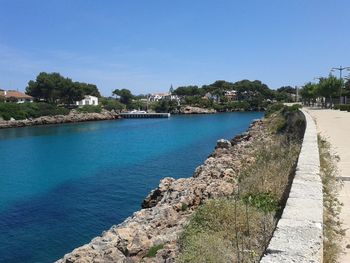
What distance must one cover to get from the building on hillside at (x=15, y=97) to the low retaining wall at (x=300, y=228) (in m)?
123

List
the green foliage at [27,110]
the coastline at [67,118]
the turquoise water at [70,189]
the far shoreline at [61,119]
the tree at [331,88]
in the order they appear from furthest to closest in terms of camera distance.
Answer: the green foliage at [27,110], the coastline at [67,118], the far shoreline at [61,119], the tree at [331,88], the turquoise water at [70,189]

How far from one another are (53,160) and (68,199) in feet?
60.2

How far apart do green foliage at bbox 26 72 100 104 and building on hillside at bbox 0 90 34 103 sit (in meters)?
2.41

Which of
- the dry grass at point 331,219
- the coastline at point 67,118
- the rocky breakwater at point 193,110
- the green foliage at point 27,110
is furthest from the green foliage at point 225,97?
the dry grass at point 331,219

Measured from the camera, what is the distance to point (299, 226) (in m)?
4.46

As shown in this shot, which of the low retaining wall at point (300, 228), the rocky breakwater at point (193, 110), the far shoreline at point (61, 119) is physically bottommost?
the far shoreline at point (61, 119)

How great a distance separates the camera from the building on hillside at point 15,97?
386 feet

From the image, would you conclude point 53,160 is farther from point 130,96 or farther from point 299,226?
point 130,96

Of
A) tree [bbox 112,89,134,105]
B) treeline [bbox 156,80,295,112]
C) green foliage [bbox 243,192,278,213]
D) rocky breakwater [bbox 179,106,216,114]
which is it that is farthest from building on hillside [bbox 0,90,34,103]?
green foliage [bbox 243,192,278,213]

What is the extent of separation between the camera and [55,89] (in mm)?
114188

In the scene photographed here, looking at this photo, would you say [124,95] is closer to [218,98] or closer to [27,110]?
[218,98]

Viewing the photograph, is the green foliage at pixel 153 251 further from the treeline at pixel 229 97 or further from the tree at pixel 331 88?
the treeline at pixel 229 97

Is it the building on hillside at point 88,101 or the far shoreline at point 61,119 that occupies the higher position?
the building on hillside at point 88,101

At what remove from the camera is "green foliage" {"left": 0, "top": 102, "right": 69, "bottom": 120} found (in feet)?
321
